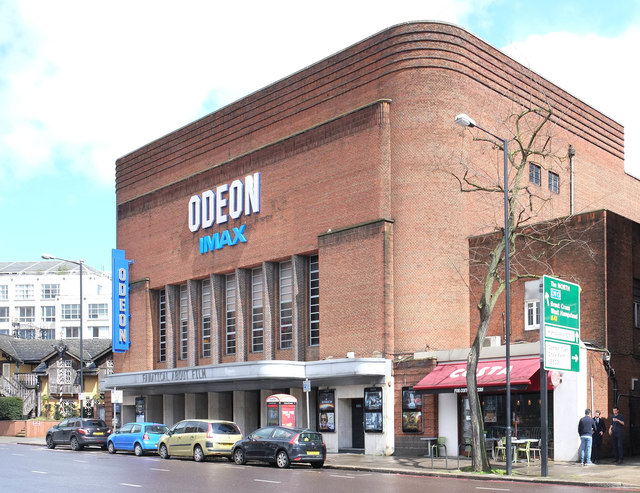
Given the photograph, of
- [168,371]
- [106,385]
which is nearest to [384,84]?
[168,371]

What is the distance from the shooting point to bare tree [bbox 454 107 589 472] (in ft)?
87.3

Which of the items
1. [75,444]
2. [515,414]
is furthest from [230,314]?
[515,414]

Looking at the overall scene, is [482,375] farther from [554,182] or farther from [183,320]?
[183,320]

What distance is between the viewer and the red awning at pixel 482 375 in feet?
95.3

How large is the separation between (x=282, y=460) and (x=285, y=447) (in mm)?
501

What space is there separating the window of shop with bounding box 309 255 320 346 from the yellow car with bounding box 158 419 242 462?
26.6ft

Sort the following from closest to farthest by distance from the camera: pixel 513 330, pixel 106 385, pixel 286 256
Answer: pixel 513 330, pixel 286 256, pixel 106 385

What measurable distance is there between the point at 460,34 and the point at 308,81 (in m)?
7.71

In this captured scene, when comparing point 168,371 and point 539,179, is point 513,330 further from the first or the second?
point 168,371

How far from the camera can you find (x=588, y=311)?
31.4m

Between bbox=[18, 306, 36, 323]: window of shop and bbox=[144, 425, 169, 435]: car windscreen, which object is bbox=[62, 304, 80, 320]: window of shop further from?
bbox=[144, 425, 169, 435]: car windscreen

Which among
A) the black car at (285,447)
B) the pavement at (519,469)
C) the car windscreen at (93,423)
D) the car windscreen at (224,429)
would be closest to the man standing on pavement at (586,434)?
the pavement at (519,469)

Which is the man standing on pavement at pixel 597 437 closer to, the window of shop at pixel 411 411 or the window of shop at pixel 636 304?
the window of shop at pixel 636 304

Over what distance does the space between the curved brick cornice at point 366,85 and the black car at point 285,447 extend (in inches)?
606
